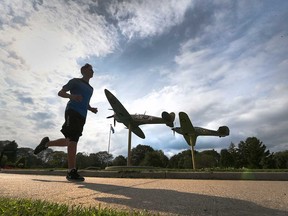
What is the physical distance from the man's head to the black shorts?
1.05 meters

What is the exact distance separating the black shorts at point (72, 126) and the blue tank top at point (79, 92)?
0.36 feet

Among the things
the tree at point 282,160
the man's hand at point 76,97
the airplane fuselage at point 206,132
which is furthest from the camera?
the tree at point 282,160

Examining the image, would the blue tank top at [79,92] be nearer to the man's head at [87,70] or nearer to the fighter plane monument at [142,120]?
the man's head at [87,70]

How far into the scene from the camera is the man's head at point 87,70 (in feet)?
22.0

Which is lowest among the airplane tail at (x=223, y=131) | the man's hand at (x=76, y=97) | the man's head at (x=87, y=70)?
the man's hand at (x=76, y=97)

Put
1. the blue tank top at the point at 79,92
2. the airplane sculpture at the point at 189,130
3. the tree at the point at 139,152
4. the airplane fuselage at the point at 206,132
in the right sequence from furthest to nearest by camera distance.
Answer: the tree at the point at 139,152, the airplane fuselage at the point at 206,132, the airplane sculpture at the point at 189,130, the blue tank top at the point at 79,92

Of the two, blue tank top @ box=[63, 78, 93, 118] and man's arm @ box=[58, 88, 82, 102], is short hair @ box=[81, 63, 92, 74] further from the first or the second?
man's arm @ box=[58, 88, 82, 102]

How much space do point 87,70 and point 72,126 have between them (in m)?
1.46

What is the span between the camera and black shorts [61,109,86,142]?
19.6ft

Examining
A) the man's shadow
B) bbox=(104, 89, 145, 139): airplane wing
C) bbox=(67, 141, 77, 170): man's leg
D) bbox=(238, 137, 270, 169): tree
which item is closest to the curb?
bbox=(67, 141, 77, 170): man's leg

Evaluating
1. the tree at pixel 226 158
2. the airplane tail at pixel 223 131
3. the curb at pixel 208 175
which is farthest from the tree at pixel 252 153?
the curb at pixel 208 175

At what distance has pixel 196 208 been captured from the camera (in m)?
2.58

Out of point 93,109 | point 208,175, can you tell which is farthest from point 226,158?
point 93,109

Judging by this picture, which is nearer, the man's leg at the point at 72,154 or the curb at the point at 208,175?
the man's leg at the point at 72,154
